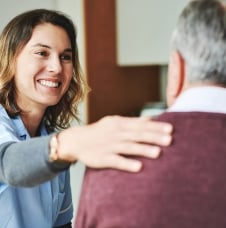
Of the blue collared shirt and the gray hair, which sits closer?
the gray hair

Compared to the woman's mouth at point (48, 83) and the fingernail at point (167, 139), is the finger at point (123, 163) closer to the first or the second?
the fingernail at point (167, 139)

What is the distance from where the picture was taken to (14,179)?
2.86 feet

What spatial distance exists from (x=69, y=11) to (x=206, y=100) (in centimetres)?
216

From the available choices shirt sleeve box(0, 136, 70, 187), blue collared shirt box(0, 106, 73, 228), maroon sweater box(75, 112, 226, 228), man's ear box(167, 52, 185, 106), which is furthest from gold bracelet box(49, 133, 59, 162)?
blue collared shirt box(0, 106, 73, 228)

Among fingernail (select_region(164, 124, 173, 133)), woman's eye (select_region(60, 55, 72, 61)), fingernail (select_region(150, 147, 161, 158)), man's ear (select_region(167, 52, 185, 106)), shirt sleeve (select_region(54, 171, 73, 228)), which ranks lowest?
shirt sleeve (select_region(54, 171, 73, 228))

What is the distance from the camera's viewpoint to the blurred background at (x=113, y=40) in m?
2.72

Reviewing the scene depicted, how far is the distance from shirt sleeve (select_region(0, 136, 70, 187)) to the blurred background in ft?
6.22

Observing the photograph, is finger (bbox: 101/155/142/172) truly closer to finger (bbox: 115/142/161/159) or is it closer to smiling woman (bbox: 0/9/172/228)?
finger (bbox: 115/142/161/159)

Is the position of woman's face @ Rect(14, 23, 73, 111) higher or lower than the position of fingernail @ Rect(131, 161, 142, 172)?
higher

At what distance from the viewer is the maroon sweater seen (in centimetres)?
73

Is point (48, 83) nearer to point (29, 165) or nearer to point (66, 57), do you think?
point (66, 57)

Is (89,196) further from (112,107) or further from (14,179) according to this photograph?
(112,107)

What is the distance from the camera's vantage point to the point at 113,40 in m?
2.82

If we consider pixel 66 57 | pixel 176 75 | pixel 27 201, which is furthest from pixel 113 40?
pixel 176 75
